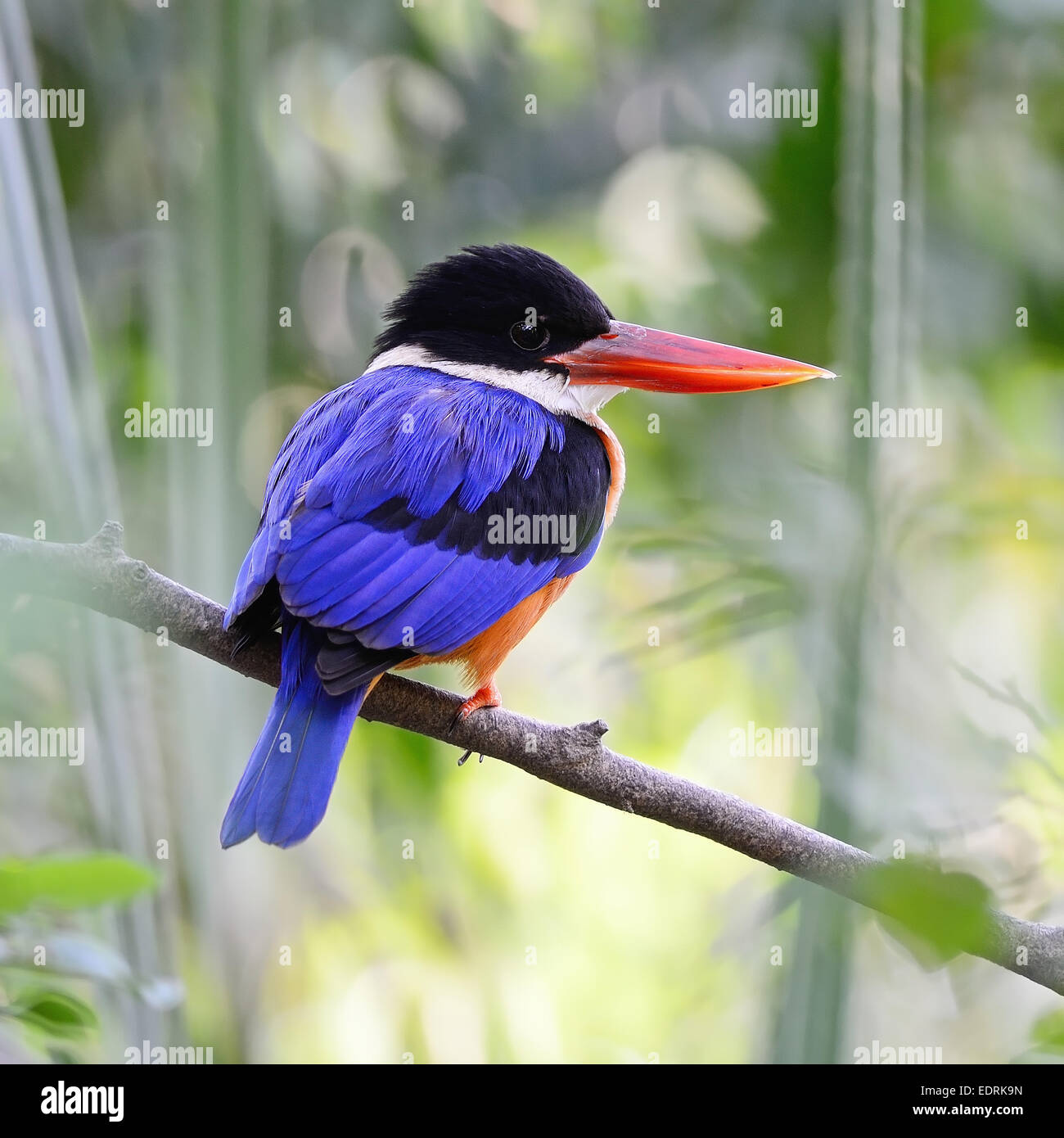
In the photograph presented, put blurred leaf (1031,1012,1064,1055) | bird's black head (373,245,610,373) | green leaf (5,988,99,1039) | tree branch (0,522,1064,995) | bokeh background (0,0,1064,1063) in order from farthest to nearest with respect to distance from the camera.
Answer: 1. bird's black head (373,245,610,373)
2. bokeh background (0,0,1064,1063)
3. tree branch (0,522,1064,995)
4. green leaf (5,988,99,1039)
5. blurred leaf (1031,1012,1064,1055)

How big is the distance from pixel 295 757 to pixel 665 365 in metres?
1.23

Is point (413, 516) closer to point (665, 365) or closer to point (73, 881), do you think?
point (665, 365)

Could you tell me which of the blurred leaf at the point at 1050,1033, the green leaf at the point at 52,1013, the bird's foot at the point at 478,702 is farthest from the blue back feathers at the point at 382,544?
the blurred leaf at the point at 1050,1033

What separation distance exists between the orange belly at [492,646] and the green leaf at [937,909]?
1.35 m

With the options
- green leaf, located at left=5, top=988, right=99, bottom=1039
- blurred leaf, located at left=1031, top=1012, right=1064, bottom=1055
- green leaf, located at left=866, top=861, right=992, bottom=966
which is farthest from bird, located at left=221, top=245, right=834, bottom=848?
green leaf, located at left=866, top=861, right=992, bottom=966

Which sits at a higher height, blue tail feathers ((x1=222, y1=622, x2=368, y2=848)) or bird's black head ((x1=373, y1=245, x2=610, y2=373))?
bird's black head ((x1=373, y1=245, x2=610, y2=373))

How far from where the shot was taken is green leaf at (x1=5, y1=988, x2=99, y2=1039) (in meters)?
1.37

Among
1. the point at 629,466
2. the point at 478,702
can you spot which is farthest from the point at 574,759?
the point at 629,466

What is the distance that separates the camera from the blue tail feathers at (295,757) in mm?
1802

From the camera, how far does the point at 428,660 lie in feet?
7.01

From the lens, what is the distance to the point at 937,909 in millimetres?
835

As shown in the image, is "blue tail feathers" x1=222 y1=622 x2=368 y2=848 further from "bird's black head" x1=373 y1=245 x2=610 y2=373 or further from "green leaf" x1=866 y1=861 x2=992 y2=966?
"green leaf" x1=866 y1=861 x2=992 y2=966

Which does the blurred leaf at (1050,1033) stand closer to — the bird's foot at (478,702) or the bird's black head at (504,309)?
the bird's foot at (478,702)

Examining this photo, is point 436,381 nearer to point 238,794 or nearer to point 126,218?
point 238,794
